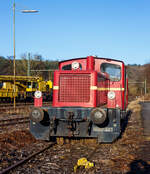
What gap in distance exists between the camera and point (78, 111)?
7.61 m

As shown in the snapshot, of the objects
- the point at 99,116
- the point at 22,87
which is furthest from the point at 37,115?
the point at 22,87

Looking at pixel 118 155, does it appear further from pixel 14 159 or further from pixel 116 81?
pixel 116 81

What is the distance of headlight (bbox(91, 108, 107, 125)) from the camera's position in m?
7.34

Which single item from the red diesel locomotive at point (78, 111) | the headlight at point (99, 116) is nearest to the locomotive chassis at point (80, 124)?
the red diesel locomotive at point (78, 111)

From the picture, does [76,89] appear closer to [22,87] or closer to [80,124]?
[80,124]

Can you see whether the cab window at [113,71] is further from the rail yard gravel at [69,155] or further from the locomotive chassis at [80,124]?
the locomotive chassis at [80,124]

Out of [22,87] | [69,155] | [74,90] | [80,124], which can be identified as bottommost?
[69,155]

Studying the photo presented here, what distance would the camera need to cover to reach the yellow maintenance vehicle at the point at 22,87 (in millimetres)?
30344

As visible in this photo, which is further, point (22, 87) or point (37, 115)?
point (22, 87)

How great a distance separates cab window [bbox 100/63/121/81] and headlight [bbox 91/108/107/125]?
259cm

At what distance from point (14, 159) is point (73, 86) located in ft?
9.36

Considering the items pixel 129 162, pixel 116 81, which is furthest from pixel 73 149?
pixel 116 81

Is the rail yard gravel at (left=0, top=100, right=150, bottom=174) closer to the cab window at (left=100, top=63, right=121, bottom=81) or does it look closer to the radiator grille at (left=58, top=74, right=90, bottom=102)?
the radiator grille at (left=58, top=74, right=90, bottom=102)

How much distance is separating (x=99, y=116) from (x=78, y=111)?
2.10 ft
